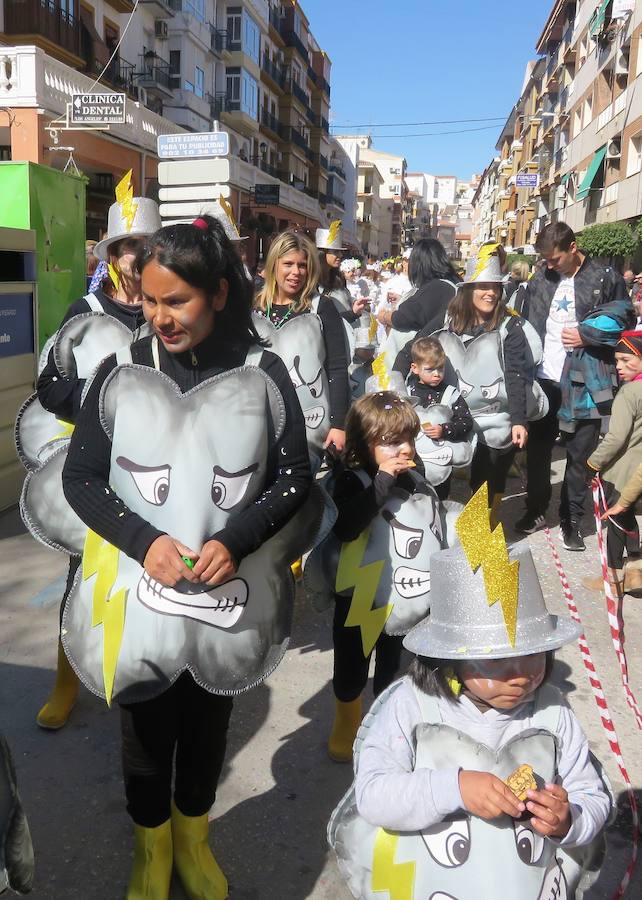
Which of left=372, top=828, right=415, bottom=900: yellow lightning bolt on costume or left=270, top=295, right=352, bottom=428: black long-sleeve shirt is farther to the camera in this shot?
left=270, top=295, right=352, bottom=428: black long-sleeve shirt

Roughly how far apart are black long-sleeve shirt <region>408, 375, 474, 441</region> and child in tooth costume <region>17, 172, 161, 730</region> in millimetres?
1827

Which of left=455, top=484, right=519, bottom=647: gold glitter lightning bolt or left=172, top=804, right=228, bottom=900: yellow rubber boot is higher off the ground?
left=455, top=484, right=519, bottom=647: gold glitter lightning bolt

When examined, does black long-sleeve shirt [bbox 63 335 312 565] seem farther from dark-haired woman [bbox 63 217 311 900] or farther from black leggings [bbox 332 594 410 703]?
black leggings [bbox 332 594 410 703]

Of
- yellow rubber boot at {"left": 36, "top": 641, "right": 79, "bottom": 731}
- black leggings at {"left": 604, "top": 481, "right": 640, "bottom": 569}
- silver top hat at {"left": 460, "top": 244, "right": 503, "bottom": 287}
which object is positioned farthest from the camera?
silver top hat at {"left": 460, "top": 244, "right": 503, "bottom": 287}

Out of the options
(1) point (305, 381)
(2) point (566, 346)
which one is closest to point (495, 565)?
(1) point (305, 381)

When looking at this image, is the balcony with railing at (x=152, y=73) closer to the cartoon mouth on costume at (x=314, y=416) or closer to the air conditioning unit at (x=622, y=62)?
the air conditioning unit at (x=622, y=62)

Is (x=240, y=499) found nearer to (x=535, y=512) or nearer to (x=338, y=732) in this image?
(x=338, y=732)

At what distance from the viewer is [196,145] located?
11.3 m

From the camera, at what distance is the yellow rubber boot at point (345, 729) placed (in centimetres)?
289

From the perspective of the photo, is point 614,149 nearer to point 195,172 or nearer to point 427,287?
point 195,172

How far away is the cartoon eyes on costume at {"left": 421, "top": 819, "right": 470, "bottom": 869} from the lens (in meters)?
1.65

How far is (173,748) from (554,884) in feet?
3.40

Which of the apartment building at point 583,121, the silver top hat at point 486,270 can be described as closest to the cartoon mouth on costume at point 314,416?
the silver top hat at point 486,270

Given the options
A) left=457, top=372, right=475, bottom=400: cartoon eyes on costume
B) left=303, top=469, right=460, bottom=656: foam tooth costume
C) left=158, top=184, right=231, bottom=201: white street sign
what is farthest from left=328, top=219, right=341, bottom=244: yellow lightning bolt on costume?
left=158, top=184, right=231, bottom=201: white street sign
